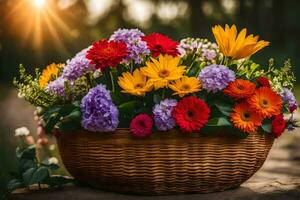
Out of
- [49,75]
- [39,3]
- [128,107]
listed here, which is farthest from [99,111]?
[39,3]

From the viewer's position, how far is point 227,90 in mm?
2840

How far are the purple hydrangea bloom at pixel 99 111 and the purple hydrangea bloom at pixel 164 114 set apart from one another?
0.17m

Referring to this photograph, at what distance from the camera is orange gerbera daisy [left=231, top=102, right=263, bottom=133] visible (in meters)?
2.80

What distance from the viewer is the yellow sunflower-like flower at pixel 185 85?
9.17 feet

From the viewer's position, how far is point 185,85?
9.22ft

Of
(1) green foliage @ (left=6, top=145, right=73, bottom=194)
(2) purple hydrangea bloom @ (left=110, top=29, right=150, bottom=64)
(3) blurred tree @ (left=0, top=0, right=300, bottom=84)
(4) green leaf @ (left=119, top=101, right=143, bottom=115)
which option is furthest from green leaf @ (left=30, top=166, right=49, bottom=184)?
(3) blurred tree @ (left=0, top=0, right=300, bottom=84)

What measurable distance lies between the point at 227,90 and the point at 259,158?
1.31 feet

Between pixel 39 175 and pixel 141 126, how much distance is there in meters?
0.69

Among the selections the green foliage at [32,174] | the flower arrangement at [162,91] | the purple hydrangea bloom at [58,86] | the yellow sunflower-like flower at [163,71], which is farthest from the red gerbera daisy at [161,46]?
the green foliage at [32,174]

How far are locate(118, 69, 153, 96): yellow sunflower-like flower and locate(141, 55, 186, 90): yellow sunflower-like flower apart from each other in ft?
0.10

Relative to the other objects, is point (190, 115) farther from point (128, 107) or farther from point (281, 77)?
point (281, 77)

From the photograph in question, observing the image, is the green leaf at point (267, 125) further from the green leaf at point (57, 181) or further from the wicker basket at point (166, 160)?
the green leaf at point (57, 181)

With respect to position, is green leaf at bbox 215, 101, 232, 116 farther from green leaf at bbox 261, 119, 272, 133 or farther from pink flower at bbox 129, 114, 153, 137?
pink flower at bbox 129, 114, 153, 137

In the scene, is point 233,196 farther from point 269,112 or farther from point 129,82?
point 129,82
